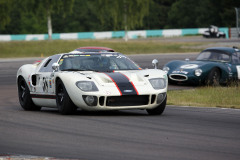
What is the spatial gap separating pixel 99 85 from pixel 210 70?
29.1 ft

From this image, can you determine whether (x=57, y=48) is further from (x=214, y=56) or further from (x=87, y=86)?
(x=87, y=86)

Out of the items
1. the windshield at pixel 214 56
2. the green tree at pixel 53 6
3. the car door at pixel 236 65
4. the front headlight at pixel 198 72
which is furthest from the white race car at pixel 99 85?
the green tree at pixel 53 6

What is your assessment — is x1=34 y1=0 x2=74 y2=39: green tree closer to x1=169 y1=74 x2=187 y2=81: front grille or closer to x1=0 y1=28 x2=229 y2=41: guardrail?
x1=0 y1=28 x2=229 y2=41: guardrail

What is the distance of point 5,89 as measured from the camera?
1778cm

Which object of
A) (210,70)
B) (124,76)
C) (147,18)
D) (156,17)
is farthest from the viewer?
(156,17)

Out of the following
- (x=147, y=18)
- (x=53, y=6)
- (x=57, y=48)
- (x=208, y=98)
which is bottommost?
(x=147, y=18)

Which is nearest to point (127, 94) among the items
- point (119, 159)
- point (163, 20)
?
point (119, 159)

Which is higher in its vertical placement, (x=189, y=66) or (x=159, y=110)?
(x=159, y=110)

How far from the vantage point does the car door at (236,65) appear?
1816cm

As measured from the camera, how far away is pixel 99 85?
9.55m

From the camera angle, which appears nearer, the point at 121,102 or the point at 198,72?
the point at 121,102

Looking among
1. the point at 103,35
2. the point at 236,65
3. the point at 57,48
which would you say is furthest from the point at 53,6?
the point at 236,65

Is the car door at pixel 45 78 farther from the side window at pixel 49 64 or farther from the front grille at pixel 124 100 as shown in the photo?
the front grille at pixel 124 100

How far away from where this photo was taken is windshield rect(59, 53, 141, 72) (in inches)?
412
